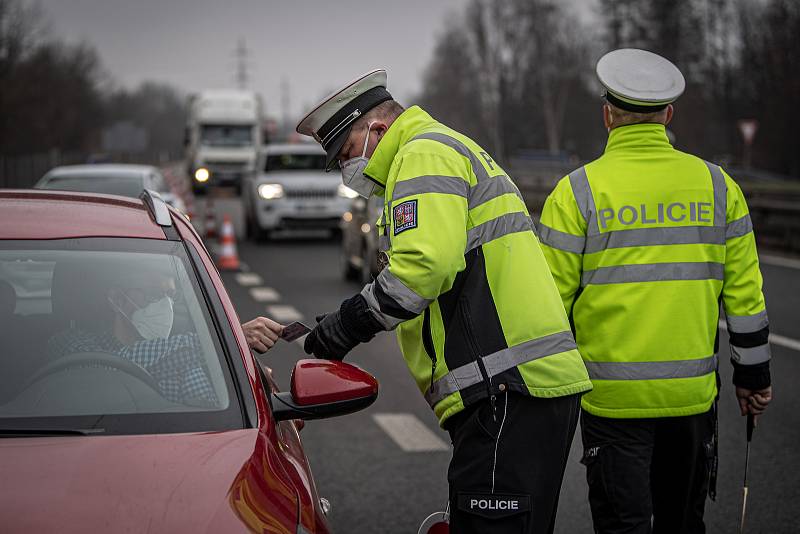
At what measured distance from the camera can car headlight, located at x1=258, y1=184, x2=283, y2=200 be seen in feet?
78.2

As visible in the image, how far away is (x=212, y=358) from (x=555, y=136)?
296 feet

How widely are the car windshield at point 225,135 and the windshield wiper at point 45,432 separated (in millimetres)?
40271

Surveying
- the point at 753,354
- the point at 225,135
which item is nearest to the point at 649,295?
the point at 753,354

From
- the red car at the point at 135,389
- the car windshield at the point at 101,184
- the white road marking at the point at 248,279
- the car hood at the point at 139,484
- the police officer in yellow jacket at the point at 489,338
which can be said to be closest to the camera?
the car hood at the point at 139,484

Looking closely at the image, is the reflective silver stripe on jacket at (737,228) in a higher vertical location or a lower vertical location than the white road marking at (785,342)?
higher

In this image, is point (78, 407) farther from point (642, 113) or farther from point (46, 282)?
point (642, 113)

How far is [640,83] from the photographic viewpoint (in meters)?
4.24

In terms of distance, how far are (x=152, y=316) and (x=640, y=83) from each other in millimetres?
1703

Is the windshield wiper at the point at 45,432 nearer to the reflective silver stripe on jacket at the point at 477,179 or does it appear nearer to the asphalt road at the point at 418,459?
the reflective silver stripe on jacket at the point at 477,179

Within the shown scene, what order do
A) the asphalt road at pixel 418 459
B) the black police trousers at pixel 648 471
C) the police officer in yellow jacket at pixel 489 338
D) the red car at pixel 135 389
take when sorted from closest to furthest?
the red car at pixel 135 389
the police officer in yellow jacket at pixel 489 338
the black police trousers at pixel 648 471
the asphalt road at pixel 418 459

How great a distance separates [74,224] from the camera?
3943mm

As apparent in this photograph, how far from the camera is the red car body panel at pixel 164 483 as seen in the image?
2768 millimetres

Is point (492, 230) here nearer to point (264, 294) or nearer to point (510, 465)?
point (510, 465)

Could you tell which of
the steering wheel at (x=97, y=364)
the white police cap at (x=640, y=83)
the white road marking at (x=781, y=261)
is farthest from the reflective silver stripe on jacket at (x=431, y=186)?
the white road marking at (x=781, y=261)
